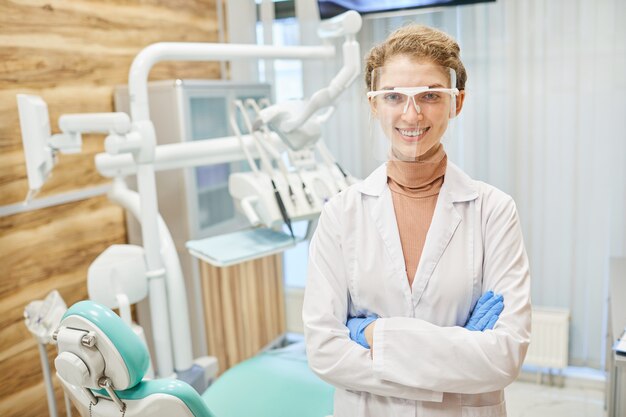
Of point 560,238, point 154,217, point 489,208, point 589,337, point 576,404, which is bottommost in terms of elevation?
point 576,404

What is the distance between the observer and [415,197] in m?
1.39

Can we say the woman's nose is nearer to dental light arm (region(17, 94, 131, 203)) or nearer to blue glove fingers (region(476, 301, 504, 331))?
blue glove fingers (region(476, 301, 504, 331))

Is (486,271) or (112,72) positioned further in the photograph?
(112,72)

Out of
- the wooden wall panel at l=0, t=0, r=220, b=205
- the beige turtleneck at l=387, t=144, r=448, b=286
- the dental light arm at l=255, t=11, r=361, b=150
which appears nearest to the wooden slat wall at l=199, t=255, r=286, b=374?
the wooden wall panel at l=0, t=0, r=220, b=205

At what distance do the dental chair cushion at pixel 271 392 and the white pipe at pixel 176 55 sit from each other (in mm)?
1061

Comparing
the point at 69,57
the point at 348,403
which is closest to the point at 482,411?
the point at 348,403

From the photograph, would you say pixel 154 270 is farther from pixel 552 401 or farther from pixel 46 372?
pixel 552 401

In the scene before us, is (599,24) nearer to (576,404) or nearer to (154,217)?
(576,404)

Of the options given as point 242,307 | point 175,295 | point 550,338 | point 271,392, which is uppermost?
point 175,295

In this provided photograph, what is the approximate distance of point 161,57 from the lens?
84.2 inches

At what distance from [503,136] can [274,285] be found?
5.40 ft

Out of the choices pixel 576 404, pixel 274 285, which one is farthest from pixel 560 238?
pixel 274 285

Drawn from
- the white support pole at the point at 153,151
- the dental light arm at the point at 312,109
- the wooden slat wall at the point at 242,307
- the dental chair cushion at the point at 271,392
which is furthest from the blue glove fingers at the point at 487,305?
the wooden slat wall at the point at 242,307

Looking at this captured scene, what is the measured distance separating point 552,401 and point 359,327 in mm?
2300
